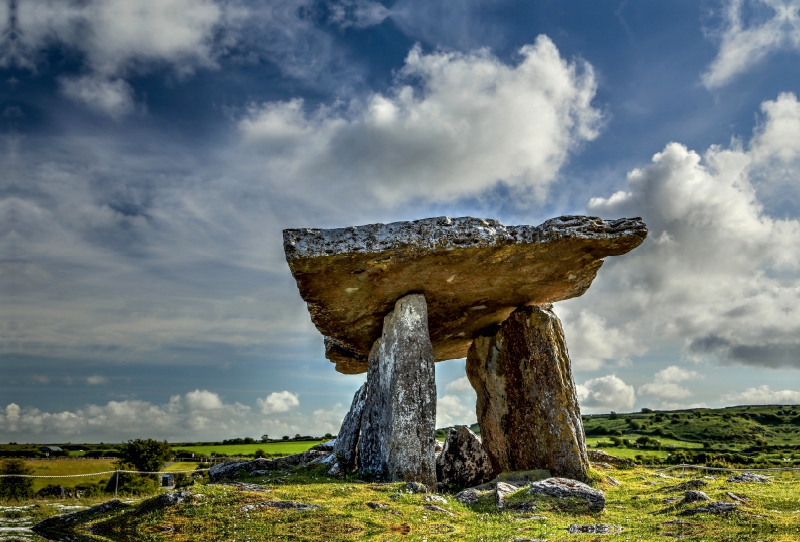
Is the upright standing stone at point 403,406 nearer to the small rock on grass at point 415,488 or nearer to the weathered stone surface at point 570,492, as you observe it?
the small rock on grass at point 415,488

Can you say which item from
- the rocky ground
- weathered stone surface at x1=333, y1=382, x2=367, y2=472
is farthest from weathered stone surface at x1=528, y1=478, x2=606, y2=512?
weathered stone surface at x1=333, y1=382, x2=367, y2=472

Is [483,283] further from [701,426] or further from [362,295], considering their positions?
[701,426]

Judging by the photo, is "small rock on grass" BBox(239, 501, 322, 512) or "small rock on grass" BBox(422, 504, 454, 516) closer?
"small rock on grass" BBox(239, 501, 322, 512)

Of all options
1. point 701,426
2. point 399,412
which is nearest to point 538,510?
point 399,412

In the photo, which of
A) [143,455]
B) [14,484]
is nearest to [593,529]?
[14,484]

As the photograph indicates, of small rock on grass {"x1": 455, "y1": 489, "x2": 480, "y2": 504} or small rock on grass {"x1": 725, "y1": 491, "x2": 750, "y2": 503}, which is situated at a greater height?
small rock on grass {"x1": 725, "y1": 491, "x2": 750, "y2": 503}

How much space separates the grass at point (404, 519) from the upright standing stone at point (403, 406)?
1.71 meters

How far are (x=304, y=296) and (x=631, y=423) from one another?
54824mm

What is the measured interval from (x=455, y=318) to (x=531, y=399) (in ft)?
11.4

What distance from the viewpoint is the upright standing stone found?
13.6 meters

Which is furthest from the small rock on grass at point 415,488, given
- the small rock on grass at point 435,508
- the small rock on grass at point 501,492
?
the small rock on grass at point 501,492

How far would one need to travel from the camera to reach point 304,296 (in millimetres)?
14828

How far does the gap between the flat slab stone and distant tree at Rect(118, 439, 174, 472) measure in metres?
17.4

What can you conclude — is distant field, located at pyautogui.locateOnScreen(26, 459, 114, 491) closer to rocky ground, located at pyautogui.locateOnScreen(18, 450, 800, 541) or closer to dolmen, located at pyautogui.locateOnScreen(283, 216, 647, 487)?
dolmen, located at pyautogui.locateOnScreen(283, 216, 647, 487)
